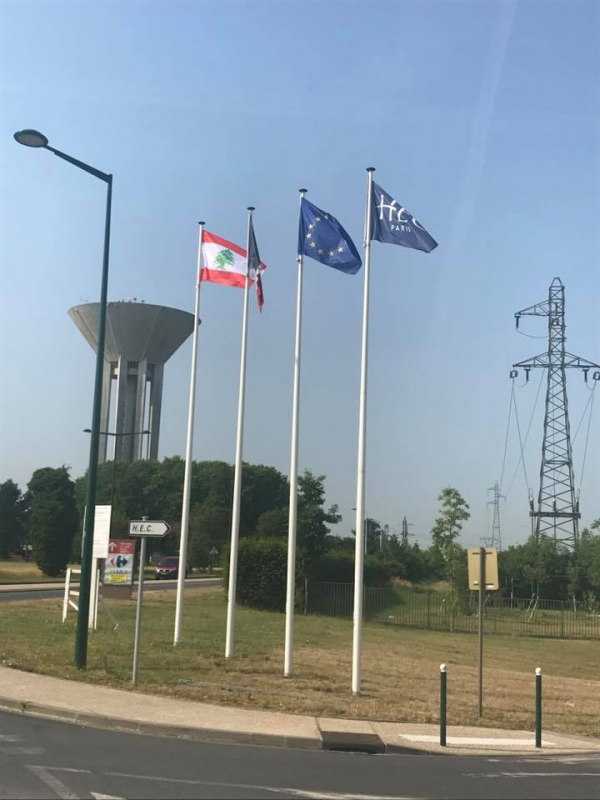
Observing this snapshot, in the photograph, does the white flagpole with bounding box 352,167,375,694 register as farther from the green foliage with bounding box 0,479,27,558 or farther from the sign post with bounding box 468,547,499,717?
the green foliage with bounding box 0,479,27,558

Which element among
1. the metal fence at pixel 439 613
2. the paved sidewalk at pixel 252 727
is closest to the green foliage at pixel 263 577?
the metal fence at pixel 439 613

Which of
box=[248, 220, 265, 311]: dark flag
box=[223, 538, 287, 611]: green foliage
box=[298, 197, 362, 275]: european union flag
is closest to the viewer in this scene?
box=[298, 197, 362, 275]: european union flag

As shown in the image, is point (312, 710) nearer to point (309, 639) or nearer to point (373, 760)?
point (373, 760)

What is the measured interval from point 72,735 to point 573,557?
61448mm

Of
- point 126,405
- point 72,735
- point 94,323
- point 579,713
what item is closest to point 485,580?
point 579,713

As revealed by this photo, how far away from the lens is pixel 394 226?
16.0 metres

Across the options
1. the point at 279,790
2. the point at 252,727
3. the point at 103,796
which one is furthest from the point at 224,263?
the point at 103,796

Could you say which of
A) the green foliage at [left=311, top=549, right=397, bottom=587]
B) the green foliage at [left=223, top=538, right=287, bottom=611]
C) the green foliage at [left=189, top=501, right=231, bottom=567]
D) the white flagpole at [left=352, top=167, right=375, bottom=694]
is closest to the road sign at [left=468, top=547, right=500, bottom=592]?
the white flagpole at [left=352, top=167, right=375, bottom=694]

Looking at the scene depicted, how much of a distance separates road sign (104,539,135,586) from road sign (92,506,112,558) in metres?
8.84

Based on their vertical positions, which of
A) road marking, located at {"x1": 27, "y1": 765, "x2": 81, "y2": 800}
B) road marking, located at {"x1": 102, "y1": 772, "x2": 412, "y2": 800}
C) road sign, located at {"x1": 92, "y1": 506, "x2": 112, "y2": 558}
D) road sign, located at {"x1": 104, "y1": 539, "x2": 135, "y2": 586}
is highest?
road sign, located at {"x1": 92, "y1": 506, "x2": 112, "y2": 558}

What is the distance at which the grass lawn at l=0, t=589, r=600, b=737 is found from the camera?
1337 cm

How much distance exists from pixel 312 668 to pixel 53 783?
10.9 metres

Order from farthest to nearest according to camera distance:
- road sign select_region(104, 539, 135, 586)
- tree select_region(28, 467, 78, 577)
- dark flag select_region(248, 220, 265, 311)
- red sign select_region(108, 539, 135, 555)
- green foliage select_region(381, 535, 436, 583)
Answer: green foliage select_region(381, 535, 436, 583) → tree select_region(28, 467, 78, 577) → red sign select_region(108, 539, 135, 555) → road sign select_region(104, 539, 135, 586) → dark flag select_region(248, 220, 265, 311)

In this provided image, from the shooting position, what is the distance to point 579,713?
14727mm
